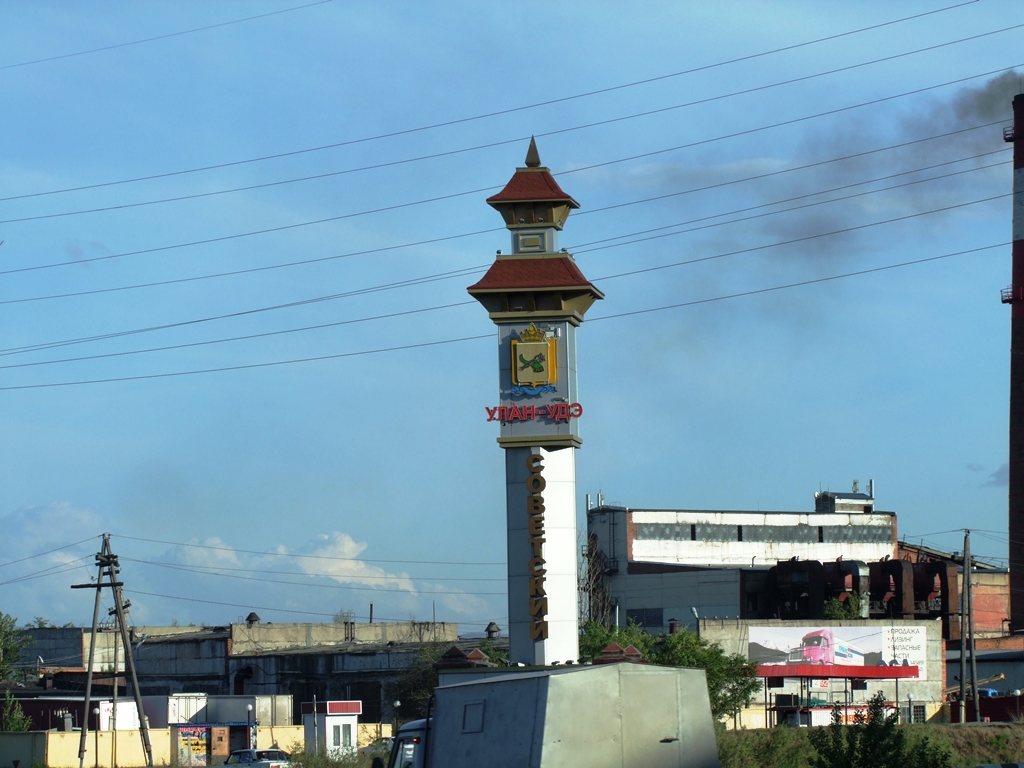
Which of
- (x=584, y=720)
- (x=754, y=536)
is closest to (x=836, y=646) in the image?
(x=754, y=536)

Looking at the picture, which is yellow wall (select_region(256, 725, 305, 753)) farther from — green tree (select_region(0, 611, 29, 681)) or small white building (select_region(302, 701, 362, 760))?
green tree (select_region(0, 611, 29, 681))

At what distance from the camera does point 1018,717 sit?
205 feet

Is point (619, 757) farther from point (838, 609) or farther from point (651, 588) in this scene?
point (651, 588)

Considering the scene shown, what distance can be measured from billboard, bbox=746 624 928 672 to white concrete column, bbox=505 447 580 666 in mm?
28902

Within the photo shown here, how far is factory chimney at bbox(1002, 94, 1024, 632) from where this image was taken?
77062mm

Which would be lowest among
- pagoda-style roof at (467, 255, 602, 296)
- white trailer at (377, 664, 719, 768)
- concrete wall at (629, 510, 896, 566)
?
white trailer at (377, 664, 719, 768)

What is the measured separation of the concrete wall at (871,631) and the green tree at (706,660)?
696cm

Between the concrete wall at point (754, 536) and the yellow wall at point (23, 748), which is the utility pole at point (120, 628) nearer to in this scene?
the yellow wall at point (23, 748)

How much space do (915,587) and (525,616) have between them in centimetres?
4430

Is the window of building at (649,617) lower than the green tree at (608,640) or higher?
lower

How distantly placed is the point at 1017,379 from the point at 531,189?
43390 mm

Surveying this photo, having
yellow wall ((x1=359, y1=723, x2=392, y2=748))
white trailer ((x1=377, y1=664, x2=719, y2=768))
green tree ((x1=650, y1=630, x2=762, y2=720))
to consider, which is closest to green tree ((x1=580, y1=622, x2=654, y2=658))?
green tree ((x1=650, y1=630, x2=762, y2=720))

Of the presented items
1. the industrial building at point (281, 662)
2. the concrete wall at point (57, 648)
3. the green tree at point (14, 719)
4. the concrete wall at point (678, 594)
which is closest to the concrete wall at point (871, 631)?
the concrete wall at point (678, 594)

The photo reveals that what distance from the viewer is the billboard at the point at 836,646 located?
6925 cm
